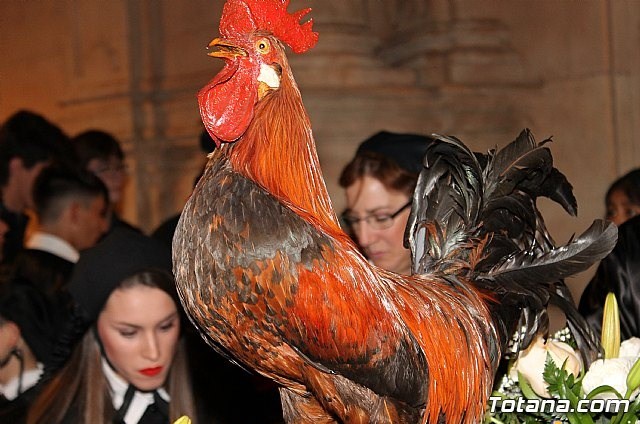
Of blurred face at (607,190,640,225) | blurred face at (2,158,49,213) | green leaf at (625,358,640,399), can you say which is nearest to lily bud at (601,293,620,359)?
green leaf at (625,358,640,399)

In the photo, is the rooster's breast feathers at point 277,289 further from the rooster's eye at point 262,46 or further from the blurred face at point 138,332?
the blurred face at point 138,332

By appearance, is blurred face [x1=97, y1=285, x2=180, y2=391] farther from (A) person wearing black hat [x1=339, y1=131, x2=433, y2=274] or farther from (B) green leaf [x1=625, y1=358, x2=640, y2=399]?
(B) green leaf [x1=625, y1=358, x2=640, y2=399]

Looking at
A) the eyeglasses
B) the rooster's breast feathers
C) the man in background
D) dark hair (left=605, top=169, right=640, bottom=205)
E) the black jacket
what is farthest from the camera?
the man in background

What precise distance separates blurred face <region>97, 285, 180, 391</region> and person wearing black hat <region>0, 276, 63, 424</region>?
37 centimetres

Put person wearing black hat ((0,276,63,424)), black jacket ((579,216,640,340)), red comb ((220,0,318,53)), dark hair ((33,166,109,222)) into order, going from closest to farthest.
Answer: red comb ((220,0,318,53)) → black jacket ((579,216,640,340)) → person wearing black hat ((0,276,63,424)) → dark hair ((33,166,109,222))

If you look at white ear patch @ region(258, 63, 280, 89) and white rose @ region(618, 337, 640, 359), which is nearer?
white ear patch @ region(258, 63, 280, 89)

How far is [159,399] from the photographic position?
3139mm

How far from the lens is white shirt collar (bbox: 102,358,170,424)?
10.2ft

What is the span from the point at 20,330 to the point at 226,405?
3.63 feet

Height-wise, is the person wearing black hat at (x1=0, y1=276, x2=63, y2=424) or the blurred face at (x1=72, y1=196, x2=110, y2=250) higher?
the blurred face at (x1=72, y1=196, x2=110, y2=250)

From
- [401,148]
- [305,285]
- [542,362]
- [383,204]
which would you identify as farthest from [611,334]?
[401,148]

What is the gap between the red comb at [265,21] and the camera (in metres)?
1.96

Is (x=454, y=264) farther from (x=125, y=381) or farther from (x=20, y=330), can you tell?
(x=20, y=330)

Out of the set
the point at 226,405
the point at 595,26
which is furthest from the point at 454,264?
the point at 595,26
